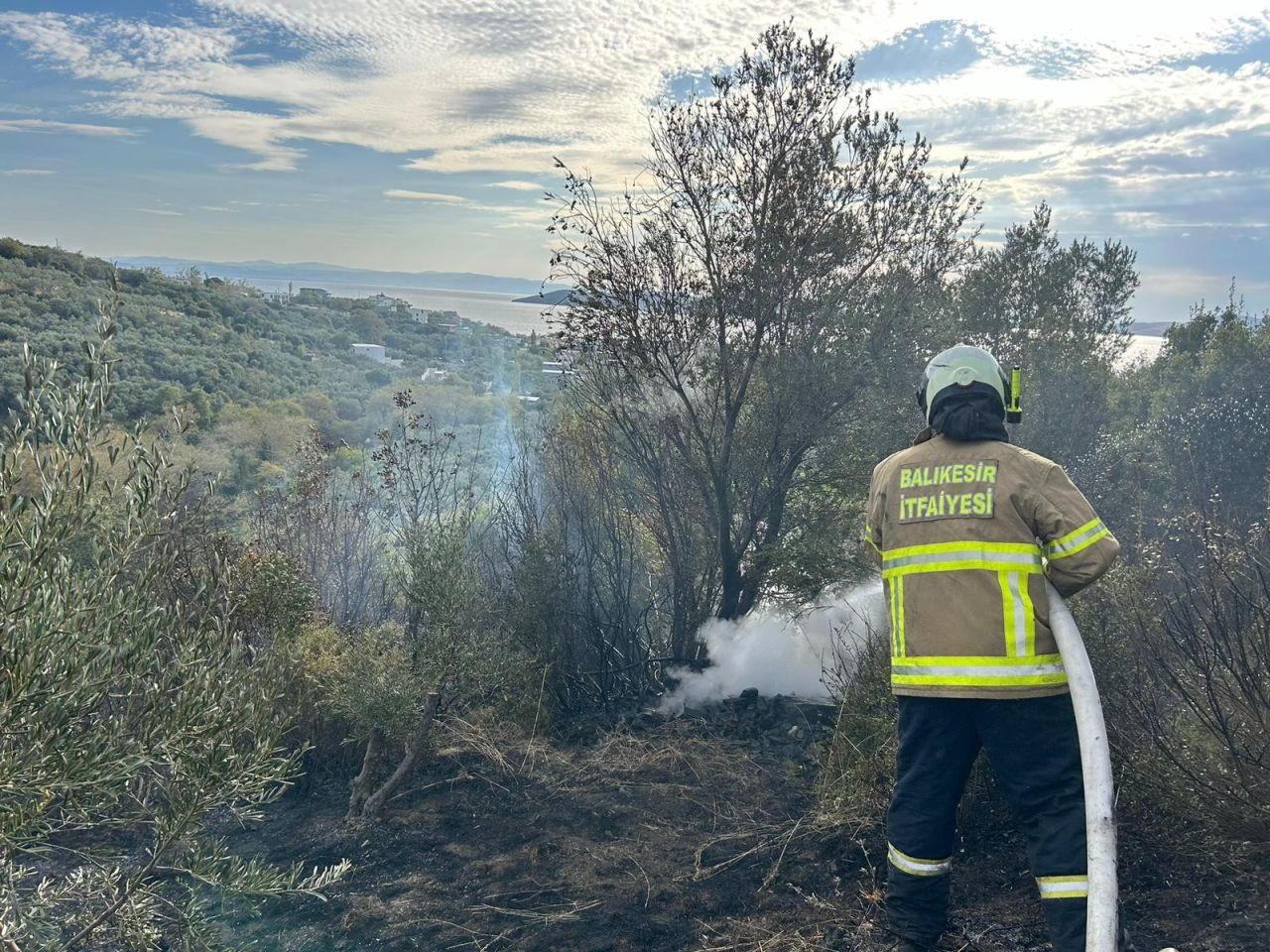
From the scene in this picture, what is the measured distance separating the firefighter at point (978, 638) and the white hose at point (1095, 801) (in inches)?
5.2

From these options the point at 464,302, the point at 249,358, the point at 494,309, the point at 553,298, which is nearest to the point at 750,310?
the point at 553,298

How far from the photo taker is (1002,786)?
11.1 ft

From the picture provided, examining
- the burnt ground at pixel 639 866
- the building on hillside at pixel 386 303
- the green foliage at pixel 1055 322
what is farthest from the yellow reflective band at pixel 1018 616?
the building on hillside at pixel 386 303

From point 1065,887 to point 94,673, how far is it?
3.21 m

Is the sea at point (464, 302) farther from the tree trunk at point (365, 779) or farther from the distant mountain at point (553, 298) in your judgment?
the tree trunk at point (365, 779)

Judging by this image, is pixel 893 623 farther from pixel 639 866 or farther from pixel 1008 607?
pixel 639 866

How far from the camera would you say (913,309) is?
28.2 feet

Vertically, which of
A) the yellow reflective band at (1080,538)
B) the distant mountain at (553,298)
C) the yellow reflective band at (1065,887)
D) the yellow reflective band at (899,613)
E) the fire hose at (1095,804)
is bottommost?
the yellow reflective band at (1065,887)

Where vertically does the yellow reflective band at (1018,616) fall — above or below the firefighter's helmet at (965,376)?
below

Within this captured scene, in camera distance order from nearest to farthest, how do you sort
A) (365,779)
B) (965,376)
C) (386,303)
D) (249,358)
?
(965,376) → (365,779) → (249,358) → (386,303)

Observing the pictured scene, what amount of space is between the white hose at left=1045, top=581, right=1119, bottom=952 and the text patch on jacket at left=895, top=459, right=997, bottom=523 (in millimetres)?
551

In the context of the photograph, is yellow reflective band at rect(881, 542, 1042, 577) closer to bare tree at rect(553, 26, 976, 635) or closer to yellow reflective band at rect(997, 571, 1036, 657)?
yellow reflective band at rect(997, 571, 1036, 657)

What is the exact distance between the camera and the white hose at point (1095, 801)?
9.41ft

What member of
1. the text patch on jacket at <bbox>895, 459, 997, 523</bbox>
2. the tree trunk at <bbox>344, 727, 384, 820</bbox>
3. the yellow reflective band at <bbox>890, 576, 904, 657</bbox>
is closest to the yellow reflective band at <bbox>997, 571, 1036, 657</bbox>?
the text patch on jacket at <bbox>895, 459, 997, 523</bbox>
